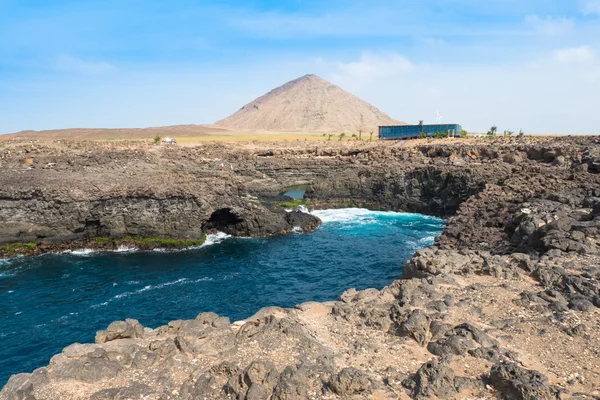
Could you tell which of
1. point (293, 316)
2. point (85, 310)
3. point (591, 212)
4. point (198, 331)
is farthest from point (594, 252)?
point (85, 310)

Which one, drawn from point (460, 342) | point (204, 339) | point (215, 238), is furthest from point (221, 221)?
point (460, 342)

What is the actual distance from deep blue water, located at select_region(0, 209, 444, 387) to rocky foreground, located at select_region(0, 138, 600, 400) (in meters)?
4.71

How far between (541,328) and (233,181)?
3283 cm

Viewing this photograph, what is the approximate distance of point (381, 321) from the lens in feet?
49.7

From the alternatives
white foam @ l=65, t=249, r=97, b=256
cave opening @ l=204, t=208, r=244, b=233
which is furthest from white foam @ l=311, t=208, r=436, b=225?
white foam @ l=65, t=249, r=97, b=256

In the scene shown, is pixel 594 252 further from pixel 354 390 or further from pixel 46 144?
pixel 46 144

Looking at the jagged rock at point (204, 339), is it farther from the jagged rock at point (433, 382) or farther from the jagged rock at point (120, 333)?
the jagged rock at point (433, 382)

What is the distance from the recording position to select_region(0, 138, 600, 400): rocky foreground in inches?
446

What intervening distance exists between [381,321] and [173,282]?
19.6 m

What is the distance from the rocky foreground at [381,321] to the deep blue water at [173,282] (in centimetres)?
471

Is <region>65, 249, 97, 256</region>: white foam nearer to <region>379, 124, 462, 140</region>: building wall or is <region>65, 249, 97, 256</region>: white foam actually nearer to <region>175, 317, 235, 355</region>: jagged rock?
<region>175, 317, 235, 355</region>: jagged rock

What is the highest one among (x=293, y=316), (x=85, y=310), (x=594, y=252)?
(x=594, y=252)

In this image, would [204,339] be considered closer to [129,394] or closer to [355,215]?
[129,394]

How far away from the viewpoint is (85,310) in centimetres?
2544
